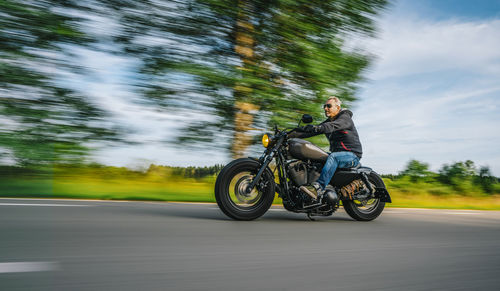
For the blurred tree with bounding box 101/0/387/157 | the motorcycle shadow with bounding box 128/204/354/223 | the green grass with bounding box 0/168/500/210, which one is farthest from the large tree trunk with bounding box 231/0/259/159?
the motorcycle shadow with bounding box 128/204/354/223

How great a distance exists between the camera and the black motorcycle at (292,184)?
179 inches

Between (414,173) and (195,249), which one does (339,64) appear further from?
(195,249)


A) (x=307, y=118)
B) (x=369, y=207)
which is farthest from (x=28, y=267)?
(x=369, y=207)

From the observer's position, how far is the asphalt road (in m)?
2.26

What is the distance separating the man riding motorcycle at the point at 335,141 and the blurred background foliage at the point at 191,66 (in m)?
2.31

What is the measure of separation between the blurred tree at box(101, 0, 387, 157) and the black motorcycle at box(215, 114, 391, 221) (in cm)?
251

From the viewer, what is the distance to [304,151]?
4.90 metres

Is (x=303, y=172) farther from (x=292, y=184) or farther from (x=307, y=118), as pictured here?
(x=307, y=118)

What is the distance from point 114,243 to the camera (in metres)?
3.05

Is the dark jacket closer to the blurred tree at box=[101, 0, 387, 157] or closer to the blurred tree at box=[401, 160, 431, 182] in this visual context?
the blurred tree at box=[101, 0, 387, 157]

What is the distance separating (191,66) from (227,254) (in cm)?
472

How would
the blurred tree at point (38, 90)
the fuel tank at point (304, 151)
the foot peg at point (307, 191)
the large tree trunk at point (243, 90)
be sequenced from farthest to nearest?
the large tree trunk at point (243, 90) → the blurred tree at point (38, 90) → the fuel tank at point (304, 151) → the foot peg at point (307, 191)

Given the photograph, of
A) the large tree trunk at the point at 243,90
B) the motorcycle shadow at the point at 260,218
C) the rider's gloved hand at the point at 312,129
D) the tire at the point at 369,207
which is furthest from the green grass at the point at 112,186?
the rider's gloved hand at the point at 312,129

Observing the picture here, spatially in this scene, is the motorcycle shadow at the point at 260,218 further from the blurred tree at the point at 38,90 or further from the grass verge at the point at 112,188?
the blurred tree at the point at 38,90
